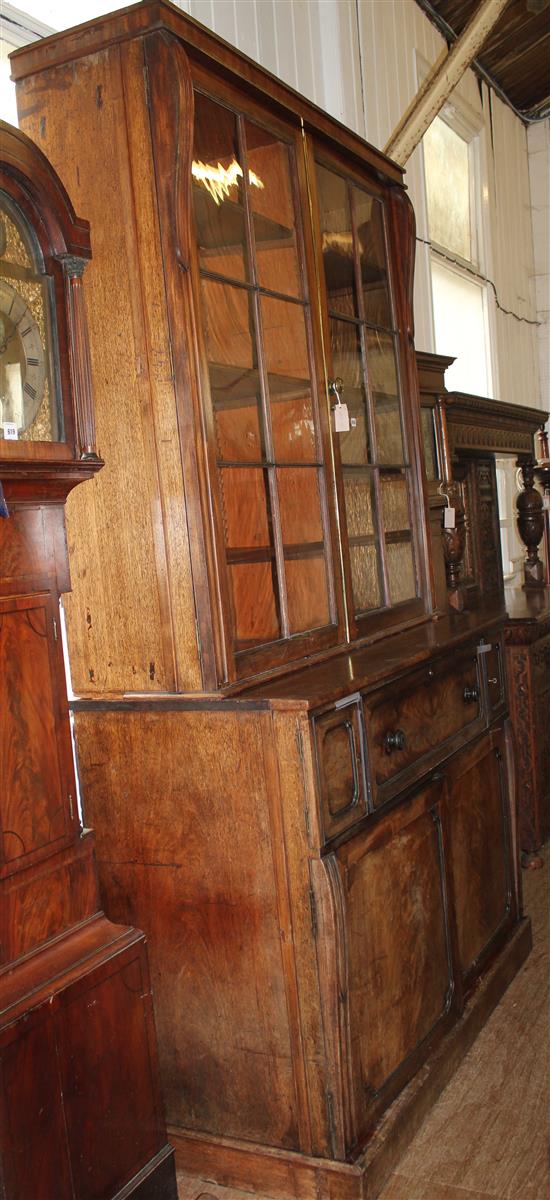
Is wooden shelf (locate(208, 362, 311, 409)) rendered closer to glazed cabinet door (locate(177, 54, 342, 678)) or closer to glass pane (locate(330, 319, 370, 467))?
glazed cabinet door (locate(177, 54, 342, 678))

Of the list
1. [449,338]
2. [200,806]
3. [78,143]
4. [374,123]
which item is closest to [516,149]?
[449,338]

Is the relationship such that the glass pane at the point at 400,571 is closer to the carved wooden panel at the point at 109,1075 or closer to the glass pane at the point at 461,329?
the carved wooden panel at the point at 109,1075

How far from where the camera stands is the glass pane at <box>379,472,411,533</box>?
2.82 meters

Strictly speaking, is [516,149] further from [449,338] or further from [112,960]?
[112,960]

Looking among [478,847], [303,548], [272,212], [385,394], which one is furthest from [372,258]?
[478,847]

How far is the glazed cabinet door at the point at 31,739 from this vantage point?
1624 millimetres

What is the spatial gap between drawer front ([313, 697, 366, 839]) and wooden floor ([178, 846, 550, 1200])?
2.47 ft

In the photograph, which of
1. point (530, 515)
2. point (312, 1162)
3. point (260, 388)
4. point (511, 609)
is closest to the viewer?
point (312, 1162)

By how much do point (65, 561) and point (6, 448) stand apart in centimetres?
24

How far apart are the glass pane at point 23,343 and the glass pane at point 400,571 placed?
1.33 metres

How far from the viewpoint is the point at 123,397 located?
6.54ft

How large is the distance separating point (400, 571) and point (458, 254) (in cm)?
310

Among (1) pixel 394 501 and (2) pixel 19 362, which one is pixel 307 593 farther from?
(2) pixel 19 362

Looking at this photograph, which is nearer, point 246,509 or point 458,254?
point 246,509
